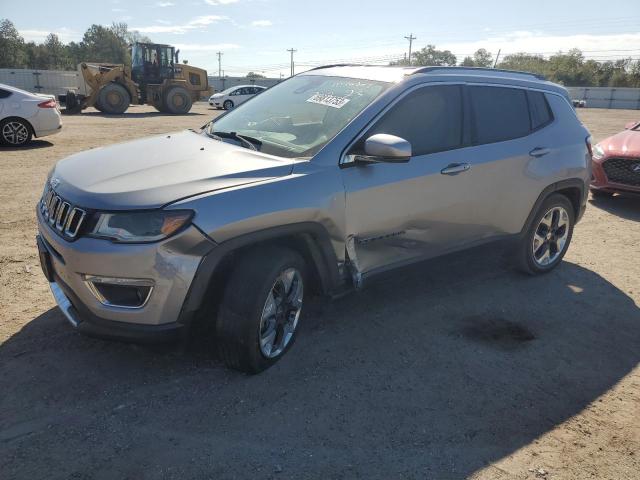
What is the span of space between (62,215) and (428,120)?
2.53m

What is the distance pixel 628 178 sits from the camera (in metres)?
7.64

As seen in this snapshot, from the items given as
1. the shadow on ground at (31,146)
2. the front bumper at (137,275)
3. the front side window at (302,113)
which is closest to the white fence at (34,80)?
the shadow on ground at (31,146)

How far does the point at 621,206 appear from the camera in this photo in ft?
26.7

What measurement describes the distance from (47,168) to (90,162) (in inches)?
254

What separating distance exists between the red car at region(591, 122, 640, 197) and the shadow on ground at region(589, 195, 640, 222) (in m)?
0.19

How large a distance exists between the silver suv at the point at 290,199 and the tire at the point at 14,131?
8.81 meters

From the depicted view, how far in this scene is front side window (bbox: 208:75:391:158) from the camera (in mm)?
3340

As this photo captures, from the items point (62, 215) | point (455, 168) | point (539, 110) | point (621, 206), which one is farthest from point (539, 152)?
point (621, 206)

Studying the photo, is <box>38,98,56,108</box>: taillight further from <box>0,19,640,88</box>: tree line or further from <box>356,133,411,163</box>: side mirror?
<box>0,19,640,88</box>: tree line

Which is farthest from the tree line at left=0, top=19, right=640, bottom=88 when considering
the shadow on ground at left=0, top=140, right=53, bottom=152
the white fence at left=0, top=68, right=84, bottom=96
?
the shadow on ground at left=0, top=140, right=53, bottom=152

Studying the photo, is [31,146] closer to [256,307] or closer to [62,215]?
[62,215]

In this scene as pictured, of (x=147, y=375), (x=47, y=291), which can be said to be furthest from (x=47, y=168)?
(x=147, y=375)

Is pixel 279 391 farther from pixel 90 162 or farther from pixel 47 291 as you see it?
pixel 47 291

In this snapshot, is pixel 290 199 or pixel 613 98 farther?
pixel 613 98
